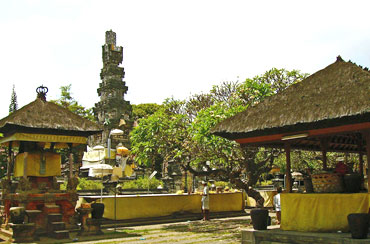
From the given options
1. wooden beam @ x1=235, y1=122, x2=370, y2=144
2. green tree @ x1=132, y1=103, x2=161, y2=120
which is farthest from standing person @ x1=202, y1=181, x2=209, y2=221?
green tree @ x1=132, y1=103, x2=161, y2=120

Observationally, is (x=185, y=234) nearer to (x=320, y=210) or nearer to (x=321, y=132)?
(x=320, y=210)

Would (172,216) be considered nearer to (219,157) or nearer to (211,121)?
(219,157)

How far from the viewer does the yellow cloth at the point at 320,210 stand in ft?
29.7

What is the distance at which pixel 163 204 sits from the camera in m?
18.7

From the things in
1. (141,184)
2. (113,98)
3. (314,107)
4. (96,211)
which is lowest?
(96,211)

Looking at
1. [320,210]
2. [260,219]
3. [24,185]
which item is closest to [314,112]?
[320,210]

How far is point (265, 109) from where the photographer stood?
10.6 metres

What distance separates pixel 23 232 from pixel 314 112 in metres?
9.02

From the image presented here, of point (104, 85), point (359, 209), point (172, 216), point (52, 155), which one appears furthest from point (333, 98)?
point (104, 85)

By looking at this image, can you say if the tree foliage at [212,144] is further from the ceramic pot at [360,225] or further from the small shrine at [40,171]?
the ceramic pot at [360,225]

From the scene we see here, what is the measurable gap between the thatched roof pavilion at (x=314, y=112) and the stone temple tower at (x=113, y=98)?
3006cm

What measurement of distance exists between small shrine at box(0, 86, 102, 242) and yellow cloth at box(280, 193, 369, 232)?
7.13 metres

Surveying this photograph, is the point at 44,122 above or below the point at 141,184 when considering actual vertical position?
above

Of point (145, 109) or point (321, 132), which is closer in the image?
point (321, 132)
